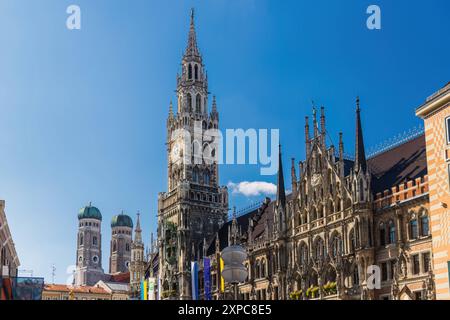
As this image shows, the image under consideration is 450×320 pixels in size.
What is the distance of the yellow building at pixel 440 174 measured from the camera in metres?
38.3

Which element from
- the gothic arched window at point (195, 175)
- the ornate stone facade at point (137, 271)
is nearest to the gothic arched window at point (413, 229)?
the gothic arched window at point (195, 175)

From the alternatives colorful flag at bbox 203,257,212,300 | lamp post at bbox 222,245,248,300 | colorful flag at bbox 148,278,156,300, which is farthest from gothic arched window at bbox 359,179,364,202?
colorful flag at bbox 148,278,156,300

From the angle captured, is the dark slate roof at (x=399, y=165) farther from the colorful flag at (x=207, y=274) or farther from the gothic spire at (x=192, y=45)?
A: the gothic spire at (x=192, y=45)

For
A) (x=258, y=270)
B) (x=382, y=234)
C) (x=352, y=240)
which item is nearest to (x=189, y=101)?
(x=258, y=270)

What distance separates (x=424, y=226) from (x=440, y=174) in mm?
12015

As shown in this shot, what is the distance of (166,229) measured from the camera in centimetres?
9156

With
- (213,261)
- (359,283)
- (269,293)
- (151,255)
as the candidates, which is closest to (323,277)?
(359,283)

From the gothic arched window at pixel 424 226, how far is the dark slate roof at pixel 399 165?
387 cm

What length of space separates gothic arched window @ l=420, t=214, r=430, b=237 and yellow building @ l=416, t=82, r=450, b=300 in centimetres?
1009

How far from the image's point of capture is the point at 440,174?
39.1 meters
